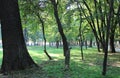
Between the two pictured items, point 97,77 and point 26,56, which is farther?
point 26,56

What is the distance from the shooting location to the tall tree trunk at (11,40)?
12914 millimetres

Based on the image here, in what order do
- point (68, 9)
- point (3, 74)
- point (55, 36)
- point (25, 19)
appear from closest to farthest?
1. point (3, 74)
2. point (25, 19)
3. point (68, 9)
4. point (55, 36)

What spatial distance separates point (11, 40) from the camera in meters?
13.0

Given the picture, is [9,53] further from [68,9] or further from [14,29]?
[68,9]

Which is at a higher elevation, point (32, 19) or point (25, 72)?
point (32, 19)

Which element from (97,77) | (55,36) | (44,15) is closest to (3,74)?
(97,77)

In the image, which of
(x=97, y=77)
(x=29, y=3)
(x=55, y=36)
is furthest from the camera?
(x=55, y=36)

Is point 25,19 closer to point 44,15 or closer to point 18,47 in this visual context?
point 44,15

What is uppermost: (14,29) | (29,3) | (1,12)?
(29,3)

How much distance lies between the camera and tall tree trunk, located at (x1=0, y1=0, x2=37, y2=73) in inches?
508

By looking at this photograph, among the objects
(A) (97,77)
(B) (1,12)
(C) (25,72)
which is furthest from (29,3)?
(A) (97,77)

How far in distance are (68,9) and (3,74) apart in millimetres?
→ 16143

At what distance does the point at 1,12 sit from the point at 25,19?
912 cm

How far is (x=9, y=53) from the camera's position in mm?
12930
